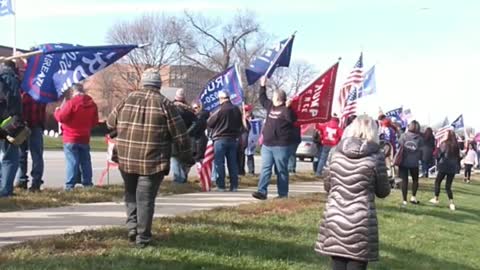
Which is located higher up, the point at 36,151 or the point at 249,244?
the point at 36,151

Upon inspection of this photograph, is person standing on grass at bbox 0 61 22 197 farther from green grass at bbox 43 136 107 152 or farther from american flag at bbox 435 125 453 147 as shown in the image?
green grass at bbox 43 136 107 152

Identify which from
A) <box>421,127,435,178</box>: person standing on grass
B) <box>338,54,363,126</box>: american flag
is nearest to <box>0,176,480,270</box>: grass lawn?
<box>338,54,363,126</box>: american flag

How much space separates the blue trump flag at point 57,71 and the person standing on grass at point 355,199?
4396 mm

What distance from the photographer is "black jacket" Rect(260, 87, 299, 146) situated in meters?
13.0

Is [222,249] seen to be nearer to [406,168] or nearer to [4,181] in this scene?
[4,181]

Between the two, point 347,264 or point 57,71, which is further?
point 57,71

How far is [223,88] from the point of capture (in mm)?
17328

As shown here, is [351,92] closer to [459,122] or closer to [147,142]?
[147,142]

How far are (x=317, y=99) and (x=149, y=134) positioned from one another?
715 cm

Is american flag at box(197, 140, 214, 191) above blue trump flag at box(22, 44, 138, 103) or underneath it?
underneath

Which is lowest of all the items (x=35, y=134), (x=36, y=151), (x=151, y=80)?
(x=36, y=151)

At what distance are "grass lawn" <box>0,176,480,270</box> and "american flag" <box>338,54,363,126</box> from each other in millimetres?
4684

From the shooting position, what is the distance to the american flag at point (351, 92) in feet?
60.9

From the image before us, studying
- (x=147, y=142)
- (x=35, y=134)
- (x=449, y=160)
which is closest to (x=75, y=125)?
(x=35, y=134)
